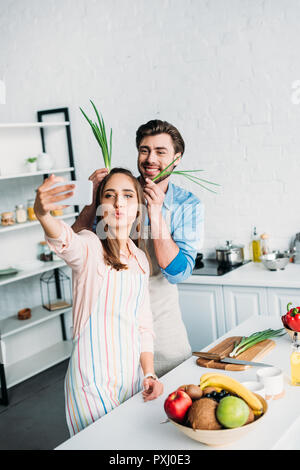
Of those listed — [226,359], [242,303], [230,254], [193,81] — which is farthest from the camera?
[193,81]

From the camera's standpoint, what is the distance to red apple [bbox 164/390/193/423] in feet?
4.47

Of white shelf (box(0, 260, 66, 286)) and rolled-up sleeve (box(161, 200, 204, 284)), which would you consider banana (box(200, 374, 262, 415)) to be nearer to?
rolled-up sleeve (box(161, 200, 204, 284))

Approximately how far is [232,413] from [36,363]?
10.8ft

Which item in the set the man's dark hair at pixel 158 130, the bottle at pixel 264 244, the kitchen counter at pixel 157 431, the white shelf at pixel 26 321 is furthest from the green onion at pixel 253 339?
the white shelf at pixel 26 321

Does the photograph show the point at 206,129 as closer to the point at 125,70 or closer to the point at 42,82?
the point at 125,70

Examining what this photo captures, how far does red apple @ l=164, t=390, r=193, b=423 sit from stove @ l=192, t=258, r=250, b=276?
2.21m

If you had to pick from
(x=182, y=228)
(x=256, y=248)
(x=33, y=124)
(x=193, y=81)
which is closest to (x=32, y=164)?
(x=33, y=124)

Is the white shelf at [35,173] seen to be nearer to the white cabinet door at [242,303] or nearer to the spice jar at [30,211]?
the spice jar at [30,211]

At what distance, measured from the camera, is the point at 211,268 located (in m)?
3.79

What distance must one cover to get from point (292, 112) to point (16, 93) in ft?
8.37

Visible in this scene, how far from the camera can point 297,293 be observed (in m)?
3.24

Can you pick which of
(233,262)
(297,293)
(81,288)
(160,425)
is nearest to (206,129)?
(233,262)

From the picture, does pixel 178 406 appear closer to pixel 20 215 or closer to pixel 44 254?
pixel 20 215

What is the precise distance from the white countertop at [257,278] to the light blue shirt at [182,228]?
1121mm
